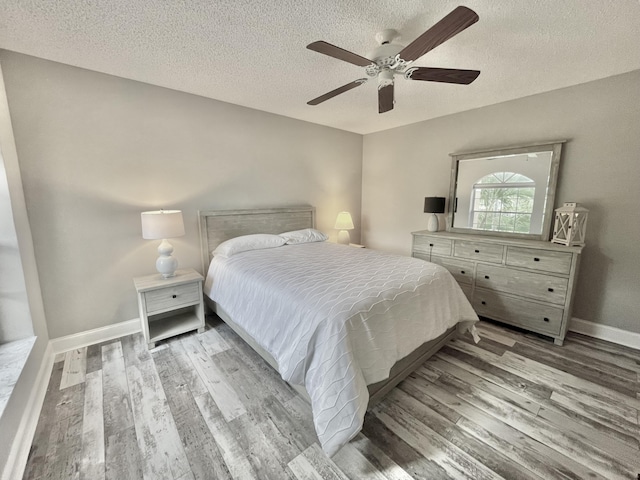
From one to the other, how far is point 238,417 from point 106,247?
1997mm

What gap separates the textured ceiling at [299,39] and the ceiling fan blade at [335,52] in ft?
0.82

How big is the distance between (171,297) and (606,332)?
4.19 meters

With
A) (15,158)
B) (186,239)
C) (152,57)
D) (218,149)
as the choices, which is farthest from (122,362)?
(152,57)

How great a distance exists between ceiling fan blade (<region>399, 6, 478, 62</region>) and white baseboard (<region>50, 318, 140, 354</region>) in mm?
3312

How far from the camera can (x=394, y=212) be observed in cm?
427

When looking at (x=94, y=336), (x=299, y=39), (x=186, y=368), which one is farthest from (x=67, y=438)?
(x=299, y=39)

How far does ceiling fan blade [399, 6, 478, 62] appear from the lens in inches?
48.6

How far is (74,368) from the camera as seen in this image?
83.2 inches

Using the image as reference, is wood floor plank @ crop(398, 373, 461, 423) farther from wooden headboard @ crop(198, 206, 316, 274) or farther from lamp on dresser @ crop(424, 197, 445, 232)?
wooden headboard @ crop(198, 206, 316, 274)

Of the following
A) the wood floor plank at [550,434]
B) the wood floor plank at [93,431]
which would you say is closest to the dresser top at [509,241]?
the wood floor plank at [550,434]

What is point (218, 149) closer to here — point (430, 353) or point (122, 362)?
point (122, 362)

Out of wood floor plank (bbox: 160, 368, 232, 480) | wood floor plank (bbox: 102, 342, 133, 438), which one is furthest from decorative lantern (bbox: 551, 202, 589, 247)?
wood floor plank (bbox: 102, 342, 133, 438)

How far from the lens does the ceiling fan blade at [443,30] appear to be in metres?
1.24

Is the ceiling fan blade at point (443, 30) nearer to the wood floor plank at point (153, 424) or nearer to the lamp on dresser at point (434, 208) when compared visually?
the lamp on dresser at point (434, 208)
